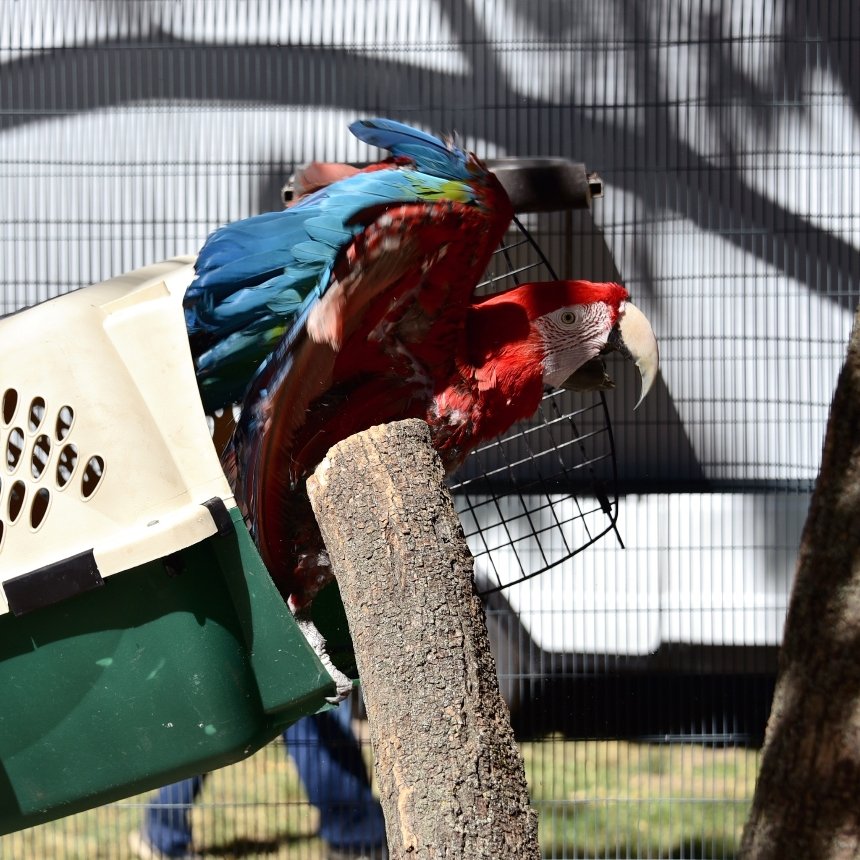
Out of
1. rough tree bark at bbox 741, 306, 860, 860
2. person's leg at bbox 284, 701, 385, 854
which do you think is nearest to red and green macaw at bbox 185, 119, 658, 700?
Result: rough tree bark at bbox 741, 306, 860, 860

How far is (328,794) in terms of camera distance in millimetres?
2162

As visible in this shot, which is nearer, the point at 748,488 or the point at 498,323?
the point at 498,323

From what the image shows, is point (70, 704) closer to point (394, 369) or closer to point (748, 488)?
point (394, 369)

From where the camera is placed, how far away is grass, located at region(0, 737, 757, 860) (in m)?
2.16

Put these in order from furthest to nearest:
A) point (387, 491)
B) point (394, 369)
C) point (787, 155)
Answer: point (787, 155) < point (394, 369) < point (387, 491)

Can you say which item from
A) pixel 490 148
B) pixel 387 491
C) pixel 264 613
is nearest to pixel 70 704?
pixel 264 613

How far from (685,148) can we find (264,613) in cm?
157

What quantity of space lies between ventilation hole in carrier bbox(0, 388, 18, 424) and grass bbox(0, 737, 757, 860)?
53.8 inches

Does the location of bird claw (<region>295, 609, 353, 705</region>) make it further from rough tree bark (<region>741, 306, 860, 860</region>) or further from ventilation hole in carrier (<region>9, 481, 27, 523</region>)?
rough tree bark (<region>741, 306, 860, 860</region>)

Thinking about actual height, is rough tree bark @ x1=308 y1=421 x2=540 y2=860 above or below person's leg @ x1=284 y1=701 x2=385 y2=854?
above

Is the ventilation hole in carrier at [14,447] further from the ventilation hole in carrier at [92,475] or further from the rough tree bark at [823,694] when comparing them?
the rough tree bark at [823,694]

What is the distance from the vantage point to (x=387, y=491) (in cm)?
83

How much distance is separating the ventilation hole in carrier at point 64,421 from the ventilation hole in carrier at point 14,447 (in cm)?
4

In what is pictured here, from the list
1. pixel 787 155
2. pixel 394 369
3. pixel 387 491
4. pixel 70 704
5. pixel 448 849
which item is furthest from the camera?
pixel 787 155
